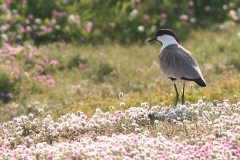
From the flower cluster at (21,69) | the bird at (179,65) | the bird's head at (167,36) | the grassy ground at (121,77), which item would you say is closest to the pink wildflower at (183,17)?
the grassy ground at (121,77)

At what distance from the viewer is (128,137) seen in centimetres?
783

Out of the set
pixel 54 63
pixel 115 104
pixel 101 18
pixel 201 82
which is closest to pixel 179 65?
pixel 201 82

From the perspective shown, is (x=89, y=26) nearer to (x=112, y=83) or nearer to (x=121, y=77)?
(x=121, y=77)

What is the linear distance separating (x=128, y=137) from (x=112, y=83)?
240 inches

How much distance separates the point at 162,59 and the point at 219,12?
9175 millimetres

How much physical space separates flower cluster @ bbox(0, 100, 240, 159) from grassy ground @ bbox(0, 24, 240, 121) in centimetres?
182

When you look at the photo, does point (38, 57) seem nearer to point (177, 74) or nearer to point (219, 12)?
point (177, 74)

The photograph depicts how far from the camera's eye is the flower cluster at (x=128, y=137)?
7.27 meters

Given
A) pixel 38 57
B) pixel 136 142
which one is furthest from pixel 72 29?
pixel 136 142

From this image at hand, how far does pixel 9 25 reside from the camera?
52.0 ft

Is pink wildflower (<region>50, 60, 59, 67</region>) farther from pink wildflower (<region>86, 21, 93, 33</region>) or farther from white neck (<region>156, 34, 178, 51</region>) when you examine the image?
white neck (<region>156, 34, 178, 51</region>)

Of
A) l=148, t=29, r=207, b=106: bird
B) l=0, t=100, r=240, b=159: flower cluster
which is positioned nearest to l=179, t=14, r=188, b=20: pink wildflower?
l=148, t=29, r=207, b=106: bird

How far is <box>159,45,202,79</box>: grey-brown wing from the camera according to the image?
9836 millimetres

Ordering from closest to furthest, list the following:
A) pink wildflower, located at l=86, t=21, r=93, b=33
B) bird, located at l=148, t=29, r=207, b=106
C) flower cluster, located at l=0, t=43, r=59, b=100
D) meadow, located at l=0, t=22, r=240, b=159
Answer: meadow, located at l=0, t=22, r=240, b=159, bird, located at l=148, t=29, r=207, b=106, flower cluster, located at l=0, t=43, r=59, b=100, pink wildflower, located at l=86, t=21, r=93, b=33
